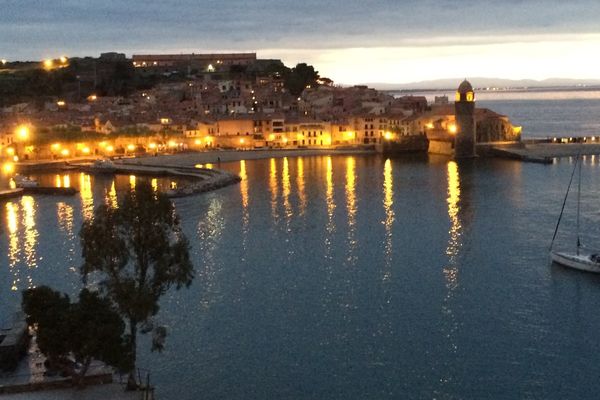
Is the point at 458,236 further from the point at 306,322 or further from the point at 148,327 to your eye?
the point at 148,327

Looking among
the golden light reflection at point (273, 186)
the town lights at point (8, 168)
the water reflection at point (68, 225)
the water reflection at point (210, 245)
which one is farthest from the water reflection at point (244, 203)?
the town lights at point (8, 168)

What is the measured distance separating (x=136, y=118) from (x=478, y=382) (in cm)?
5632

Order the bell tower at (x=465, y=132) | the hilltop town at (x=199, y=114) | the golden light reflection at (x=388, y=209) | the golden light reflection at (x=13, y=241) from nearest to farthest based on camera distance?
the golden light reflection at (x=13, y=241) → the golden light reflection at (x=388, y=209) → the bell tower at (x=465, y=132) → the hilltop town at (x=199, y=114)

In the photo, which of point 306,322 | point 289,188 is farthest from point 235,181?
point 306,322

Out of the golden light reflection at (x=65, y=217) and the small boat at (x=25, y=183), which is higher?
the small boat at (x=25, y=183)

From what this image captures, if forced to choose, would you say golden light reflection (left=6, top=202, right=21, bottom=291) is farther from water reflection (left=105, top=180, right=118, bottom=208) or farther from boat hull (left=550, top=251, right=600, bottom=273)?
boat hull (left=550, top=251, right=600, bottom=273)

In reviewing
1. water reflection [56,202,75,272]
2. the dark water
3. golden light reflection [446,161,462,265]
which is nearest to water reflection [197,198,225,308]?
the dark water

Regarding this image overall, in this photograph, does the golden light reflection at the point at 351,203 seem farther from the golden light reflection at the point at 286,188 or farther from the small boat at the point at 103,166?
the small boat at the point at 103,166

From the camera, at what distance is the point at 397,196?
38.2m

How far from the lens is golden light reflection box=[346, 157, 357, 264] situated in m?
26.5

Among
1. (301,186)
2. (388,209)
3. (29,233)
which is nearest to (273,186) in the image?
(301,186)

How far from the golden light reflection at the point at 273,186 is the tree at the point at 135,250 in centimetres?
1851

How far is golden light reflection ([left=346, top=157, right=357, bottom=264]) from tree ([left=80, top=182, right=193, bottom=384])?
1105 cm

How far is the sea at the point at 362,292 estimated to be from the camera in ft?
51.1
